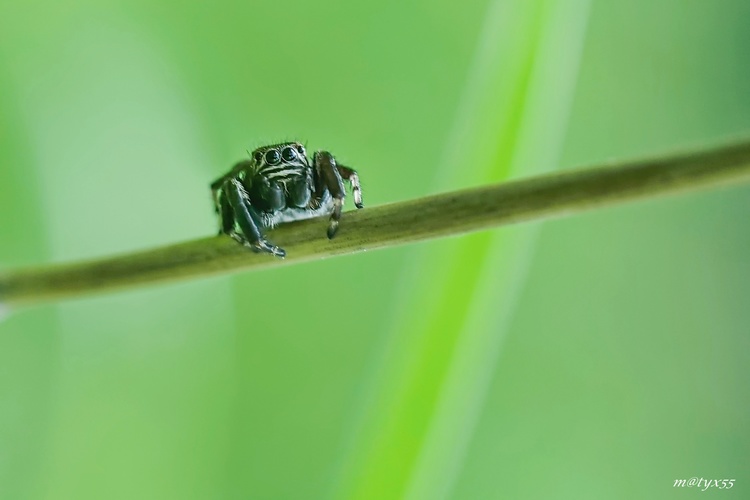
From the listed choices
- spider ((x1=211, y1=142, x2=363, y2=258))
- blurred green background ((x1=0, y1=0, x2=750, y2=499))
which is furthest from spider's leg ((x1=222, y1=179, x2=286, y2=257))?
blurred green background ((x1=0, y1=0, x2=750, y2=499))

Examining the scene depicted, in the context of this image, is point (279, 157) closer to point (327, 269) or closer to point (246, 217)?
point (246, 217)

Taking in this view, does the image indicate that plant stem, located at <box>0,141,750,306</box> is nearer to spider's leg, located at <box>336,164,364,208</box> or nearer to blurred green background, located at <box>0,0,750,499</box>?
spider's leg, located at <box>336,164,364,208</box>

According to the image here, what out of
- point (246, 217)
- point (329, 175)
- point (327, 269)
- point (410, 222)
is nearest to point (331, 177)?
point (329, 175)

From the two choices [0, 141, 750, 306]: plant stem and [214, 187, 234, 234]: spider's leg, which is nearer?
[0, 141, 750, 306]: plant stem

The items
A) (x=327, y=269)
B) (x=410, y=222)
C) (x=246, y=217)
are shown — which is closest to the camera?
(x=410, y=222)

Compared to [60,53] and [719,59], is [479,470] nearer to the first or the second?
[719,59]

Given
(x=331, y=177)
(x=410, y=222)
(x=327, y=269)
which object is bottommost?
(x=410, y=222)

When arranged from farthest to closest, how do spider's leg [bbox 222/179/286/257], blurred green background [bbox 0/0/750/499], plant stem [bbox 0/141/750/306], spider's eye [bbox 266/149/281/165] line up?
blurred green background [bbox 0/0/750/499] < spider's eye [bbox 266/149/281/165] < spider's leg [bbox 222/179/286/257] < plant stem [bbox 0/141/750/306]
